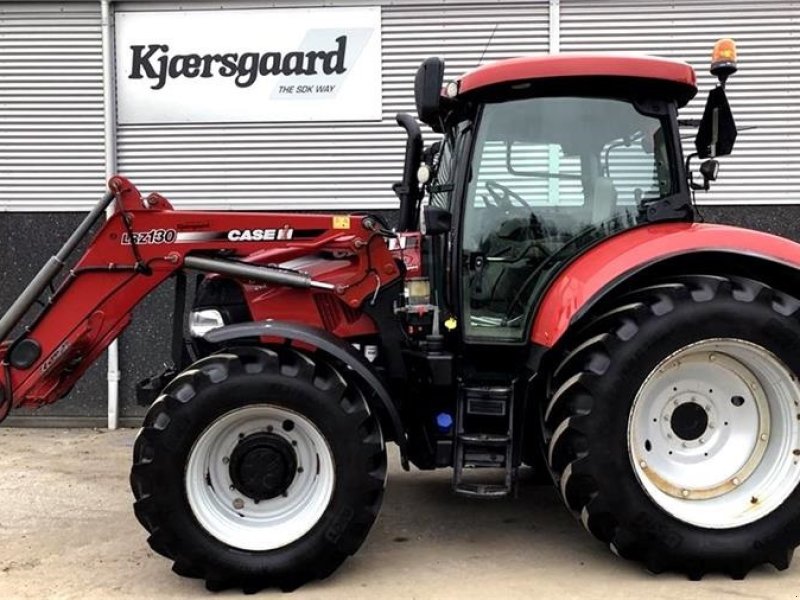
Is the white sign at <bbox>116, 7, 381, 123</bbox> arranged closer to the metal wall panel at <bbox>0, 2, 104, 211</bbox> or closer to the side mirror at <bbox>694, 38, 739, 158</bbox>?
the metal wall panel at <bbox>0, 2, 104, 211</bbox>

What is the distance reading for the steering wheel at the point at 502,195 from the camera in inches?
133

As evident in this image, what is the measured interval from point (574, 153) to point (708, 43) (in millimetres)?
3556

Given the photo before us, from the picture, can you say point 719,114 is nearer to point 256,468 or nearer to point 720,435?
point 720,435

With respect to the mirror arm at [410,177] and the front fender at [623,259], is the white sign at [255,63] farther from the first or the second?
the front fender at [623,259]

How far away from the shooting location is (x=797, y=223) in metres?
6.15

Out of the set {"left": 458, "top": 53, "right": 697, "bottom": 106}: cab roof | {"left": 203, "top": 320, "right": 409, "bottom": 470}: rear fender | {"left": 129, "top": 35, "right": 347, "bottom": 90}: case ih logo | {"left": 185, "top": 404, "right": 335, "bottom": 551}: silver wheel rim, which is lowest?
{"left": 185, "top": 404, "right": 335, "bottom": 551}: silver wheel rim

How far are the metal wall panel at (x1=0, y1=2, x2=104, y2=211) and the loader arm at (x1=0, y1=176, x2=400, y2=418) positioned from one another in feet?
10.3

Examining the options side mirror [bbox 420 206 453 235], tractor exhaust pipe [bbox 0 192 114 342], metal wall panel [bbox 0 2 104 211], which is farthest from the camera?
metal wall panel [bbox 0 2 104 211]

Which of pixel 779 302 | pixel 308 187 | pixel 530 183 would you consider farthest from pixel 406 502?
pixel 308 187

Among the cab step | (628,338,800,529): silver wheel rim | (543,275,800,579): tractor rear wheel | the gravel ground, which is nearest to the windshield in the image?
the cab step

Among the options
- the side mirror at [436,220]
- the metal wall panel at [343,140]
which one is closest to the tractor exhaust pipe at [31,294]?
the side mirror at [436,220]

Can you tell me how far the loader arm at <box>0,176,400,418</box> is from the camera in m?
3.38

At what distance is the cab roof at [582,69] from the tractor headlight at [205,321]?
164 cm

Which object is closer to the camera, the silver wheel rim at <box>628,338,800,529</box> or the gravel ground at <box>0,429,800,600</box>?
the gravel ground at <box>0,429,800,600</box>
